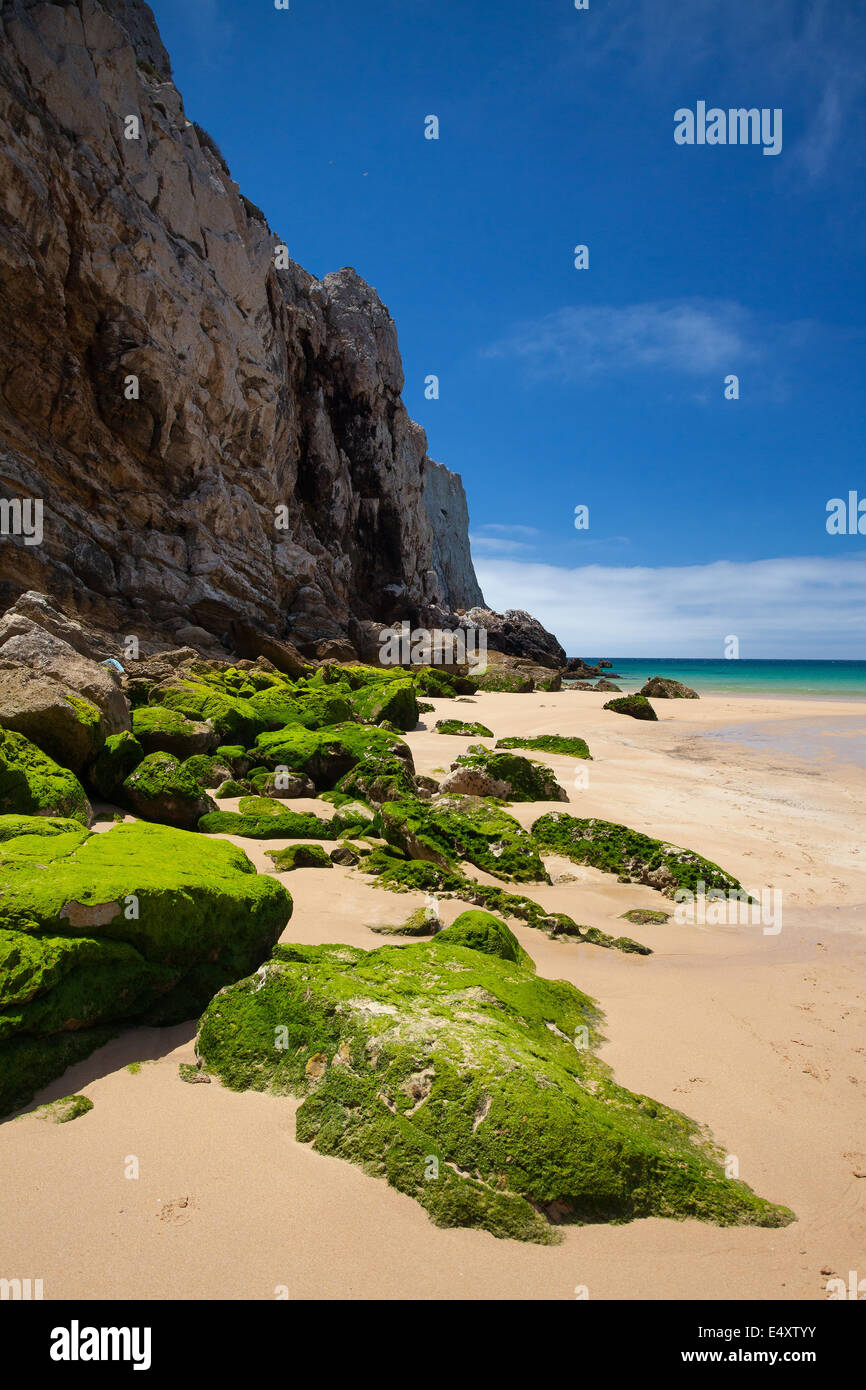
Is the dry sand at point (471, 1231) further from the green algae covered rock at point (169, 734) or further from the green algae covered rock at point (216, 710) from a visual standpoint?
the green algae covered rock at point (216, 710)

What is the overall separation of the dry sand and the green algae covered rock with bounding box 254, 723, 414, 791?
12.4 feet

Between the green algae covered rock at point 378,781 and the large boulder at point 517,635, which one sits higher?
the large boulder at point 517,635

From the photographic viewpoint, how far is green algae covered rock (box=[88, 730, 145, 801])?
24.7 feet

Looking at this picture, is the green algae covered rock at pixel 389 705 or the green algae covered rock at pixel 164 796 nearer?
the green algae covered rock at pixel 164 796

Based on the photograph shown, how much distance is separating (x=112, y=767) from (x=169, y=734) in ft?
5.91

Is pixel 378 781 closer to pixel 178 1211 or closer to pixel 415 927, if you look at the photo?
pixel 415 927

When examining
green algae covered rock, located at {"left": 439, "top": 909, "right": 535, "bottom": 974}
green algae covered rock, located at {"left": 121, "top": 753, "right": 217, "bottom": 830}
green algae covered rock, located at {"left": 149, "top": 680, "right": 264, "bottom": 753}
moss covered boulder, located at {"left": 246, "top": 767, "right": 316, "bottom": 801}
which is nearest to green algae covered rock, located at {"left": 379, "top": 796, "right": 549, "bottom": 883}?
green algae covered rock, located at {"left": 439, "top": 909, "right": 535, "bottom": 974}

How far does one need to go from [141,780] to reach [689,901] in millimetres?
6065

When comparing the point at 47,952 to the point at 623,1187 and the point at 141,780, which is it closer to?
the point at 623,1187

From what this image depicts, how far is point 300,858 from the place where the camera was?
6.68 metres

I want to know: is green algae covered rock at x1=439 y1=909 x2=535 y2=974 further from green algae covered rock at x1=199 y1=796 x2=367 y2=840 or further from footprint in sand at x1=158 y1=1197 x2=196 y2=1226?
green algae covered rock at x1=199 y1=796 x2=367 y2=840

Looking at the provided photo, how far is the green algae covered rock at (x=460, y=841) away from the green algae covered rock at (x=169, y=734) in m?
3.43

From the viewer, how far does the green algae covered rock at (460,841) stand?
23.2 feet

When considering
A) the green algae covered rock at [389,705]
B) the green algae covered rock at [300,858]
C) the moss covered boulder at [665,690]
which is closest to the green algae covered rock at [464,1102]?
the green algae covered rock at [300,858]
